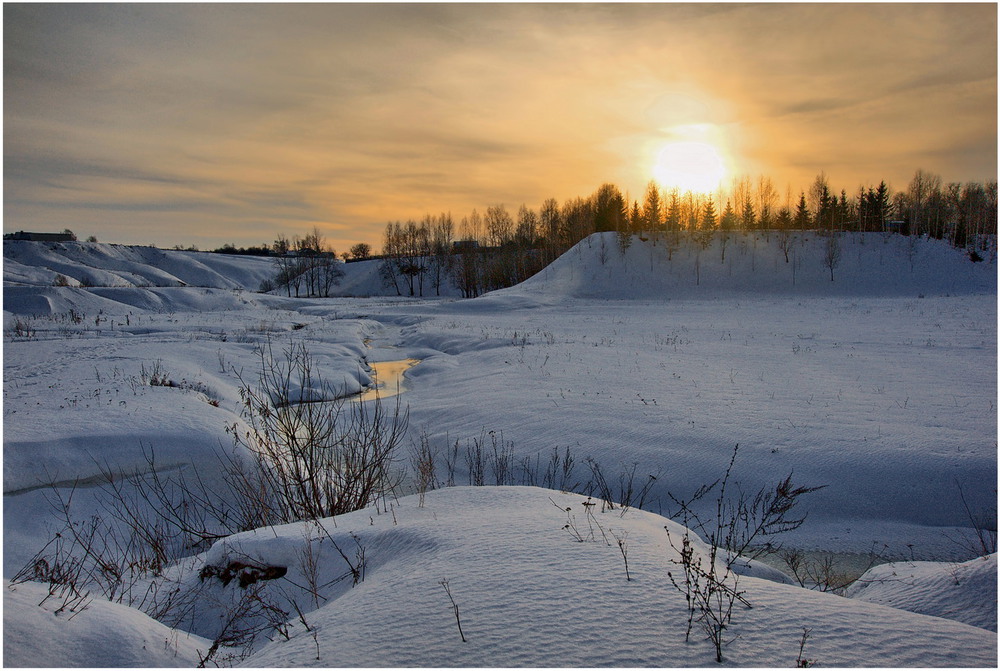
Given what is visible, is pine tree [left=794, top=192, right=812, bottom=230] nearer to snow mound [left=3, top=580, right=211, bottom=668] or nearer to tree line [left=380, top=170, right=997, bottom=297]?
tree line [left=380, top=170, right=997, bottom=297]

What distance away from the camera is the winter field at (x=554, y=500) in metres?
3.05

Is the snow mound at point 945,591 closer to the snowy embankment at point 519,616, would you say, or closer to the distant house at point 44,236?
the snowy embankment at point 519,616

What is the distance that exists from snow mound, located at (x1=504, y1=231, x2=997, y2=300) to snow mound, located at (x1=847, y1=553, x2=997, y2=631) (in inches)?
1616

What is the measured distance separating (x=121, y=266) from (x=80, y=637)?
338 ft

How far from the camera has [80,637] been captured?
3.04 metres

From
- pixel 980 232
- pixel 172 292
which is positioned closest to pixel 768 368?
pixel 172 292

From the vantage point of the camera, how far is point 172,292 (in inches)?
1791

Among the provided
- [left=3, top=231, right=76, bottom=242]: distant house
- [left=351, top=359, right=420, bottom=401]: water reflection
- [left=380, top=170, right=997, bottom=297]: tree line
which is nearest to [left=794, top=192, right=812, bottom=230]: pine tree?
[left=380, top=170, right=997, bottom=297]: tree line

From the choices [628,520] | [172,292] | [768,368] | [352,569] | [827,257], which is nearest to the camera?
[352,569]

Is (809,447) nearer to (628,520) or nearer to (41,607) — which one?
(628,520)

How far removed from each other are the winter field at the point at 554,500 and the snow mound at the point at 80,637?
0.02 meters

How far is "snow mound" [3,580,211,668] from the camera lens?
2.90 m

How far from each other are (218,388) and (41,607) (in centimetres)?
1000

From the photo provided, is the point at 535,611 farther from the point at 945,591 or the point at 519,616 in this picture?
the point at 945,591
